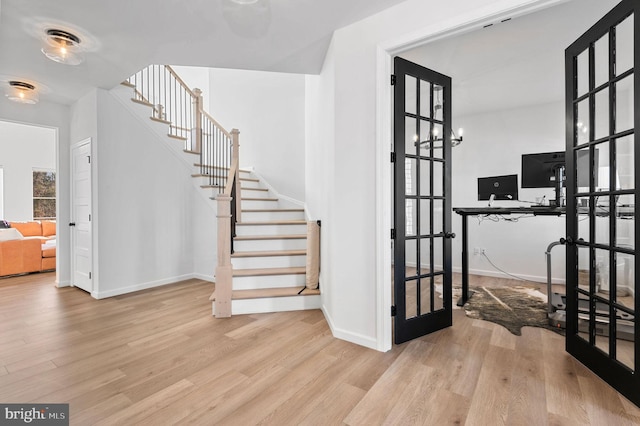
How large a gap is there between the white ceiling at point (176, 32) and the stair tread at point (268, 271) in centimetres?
224

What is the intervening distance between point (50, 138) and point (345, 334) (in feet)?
31.2

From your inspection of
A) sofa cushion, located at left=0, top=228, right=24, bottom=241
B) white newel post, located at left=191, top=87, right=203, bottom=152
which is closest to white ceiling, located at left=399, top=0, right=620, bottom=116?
white newel post, located at left=191, top=87, right=203, bottom=152

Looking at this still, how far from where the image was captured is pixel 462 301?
131 inches

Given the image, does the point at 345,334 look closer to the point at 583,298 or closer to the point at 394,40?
the point at 583,298

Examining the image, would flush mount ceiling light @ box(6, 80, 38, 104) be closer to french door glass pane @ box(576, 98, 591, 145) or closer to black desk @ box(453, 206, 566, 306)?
black desk @ box(453, 206, 566, 306)

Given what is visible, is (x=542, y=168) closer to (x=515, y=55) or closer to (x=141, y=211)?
(x=515, y=55)

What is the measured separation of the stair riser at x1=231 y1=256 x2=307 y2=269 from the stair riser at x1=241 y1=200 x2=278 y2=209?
150cm

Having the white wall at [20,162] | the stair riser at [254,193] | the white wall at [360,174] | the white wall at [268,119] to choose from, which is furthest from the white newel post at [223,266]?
the white wall at [20,162]

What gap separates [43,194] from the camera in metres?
7.54

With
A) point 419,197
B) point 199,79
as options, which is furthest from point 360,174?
point 199,79

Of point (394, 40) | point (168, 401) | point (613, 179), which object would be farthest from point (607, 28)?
point (168, 401)

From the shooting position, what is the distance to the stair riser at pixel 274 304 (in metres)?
3.03

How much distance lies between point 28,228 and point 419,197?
8.27 meters

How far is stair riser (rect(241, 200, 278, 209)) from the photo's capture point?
483 cm
